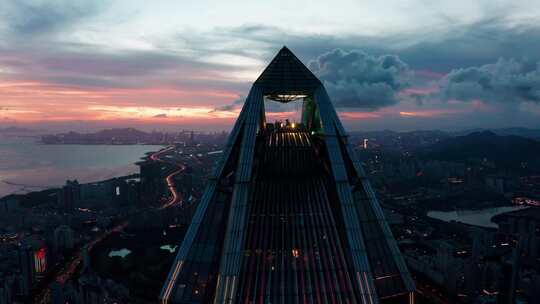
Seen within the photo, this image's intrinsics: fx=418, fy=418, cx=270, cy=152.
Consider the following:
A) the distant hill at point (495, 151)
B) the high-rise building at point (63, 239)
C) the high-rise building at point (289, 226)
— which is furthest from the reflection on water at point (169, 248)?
the distant hill at point (495, 151)

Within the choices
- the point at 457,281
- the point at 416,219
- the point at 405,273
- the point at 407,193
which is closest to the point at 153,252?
the point at 457,281

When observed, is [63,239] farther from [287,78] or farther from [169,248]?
[287,78]

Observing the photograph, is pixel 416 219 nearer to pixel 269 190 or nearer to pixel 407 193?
pixel 407 193

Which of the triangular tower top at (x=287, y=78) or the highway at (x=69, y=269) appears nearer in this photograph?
the triangular tower top at (x=287, y=78)

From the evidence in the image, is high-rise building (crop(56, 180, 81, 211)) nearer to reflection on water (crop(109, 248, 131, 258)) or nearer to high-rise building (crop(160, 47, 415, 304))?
reflection on water (crop(109, 248, 131, 258))

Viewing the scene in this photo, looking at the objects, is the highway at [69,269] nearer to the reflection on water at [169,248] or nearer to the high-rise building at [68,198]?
the reflection on water at [169,248]

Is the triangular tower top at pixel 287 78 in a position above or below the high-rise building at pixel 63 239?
above

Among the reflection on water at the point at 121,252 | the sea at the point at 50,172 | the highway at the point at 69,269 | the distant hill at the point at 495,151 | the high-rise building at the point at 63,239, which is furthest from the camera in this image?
the distant hill at the point at 495,151

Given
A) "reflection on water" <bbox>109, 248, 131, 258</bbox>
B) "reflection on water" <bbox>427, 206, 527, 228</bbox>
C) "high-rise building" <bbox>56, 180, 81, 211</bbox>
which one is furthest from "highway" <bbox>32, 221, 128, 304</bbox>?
A: "reflection on water" <bbox>427, 206, 527, 228</bbox>
